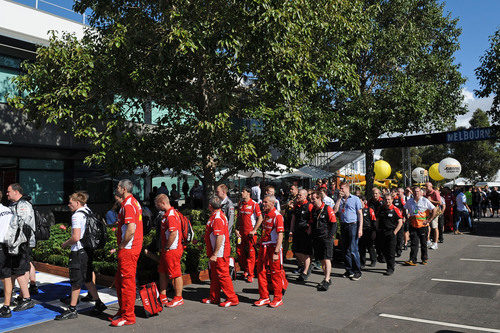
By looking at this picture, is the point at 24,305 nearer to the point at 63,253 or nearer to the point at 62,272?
the point at 62,272

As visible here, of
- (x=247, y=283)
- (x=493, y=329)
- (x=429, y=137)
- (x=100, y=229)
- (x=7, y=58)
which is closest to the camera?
(x=493, y=329)

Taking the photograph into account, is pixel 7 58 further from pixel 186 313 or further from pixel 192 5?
pixel 186 313

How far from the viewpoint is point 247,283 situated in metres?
8.23

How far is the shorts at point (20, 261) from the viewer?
628 cm

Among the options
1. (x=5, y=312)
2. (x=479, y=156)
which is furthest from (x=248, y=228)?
(x=479, y=156)

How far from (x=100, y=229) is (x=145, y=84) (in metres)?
4.96

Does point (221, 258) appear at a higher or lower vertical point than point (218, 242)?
lower

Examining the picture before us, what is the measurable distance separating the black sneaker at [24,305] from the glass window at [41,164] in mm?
11089

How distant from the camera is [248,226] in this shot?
27.3 feet

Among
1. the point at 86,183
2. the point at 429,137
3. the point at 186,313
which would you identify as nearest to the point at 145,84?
the point at 186,313

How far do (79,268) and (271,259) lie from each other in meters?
2.95

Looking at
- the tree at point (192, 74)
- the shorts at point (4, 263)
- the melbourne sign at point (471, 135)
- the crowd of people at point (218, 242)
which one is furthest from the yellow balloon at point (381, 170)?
the shorts at point (4, 263)

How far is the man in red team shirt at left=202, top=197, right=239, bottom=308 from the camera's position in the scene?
6.45 metres

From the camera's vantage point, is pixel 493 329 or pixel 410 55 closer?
pixel 493 329
